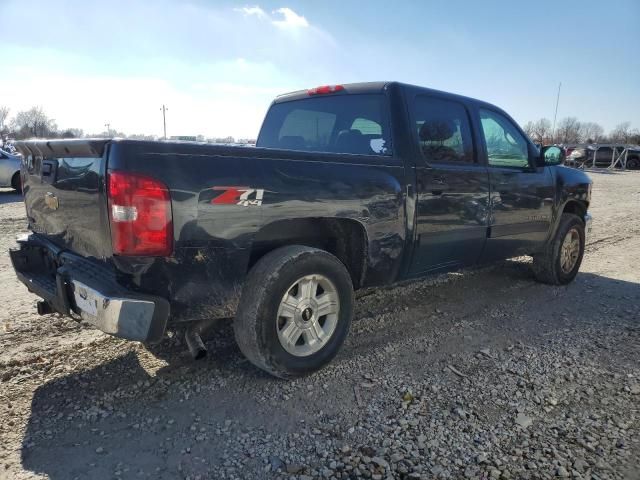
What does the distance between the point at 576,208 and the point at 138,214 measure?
5097 mm

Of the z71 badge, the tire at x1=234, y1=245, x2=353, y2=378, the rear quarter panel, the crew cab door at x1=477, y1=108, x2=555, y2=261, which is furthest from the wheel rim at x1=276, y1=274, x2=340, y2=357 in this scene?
the crew cab door at x1=477, y1=108, x2=555, y2=261

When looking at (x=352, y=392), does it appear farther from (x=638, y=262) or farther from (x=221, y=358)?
Answer: (x=638, y=262)

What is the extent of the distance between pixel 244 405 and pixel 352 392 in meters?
0.66

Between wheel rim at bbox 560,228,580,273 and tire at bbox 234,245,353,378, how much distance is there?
335 cm

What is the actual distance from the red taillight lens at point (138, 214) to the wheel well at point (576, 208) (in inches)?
186

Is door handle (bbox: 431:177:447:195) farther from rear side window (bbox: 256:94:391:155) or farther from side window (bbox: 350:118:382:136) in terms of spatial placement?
side window (bbox: 350:118:382:136)

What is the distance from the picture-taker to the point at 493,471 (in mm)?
2262

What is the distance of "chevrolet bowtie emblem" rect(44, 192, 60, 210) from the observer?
2982mm

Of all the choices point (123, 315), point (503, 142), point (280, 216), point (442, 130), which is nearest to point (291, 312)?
point (280, 216)

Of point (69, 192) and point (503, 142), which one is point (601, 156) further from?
point (69, 192)

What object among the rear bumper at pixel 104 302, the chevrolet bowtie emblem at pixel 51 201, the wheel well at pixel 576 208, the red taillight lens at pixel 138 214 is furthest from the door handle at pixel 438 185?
the chevrolet bowtie emblem at pixel 51 201

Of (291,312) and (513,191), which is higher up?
(513,191)

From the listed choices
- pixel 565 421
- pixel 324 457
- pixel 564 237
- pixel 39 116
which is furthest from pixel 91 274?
pixel 39 116

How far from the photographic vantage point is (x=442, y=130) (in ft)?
13.0
